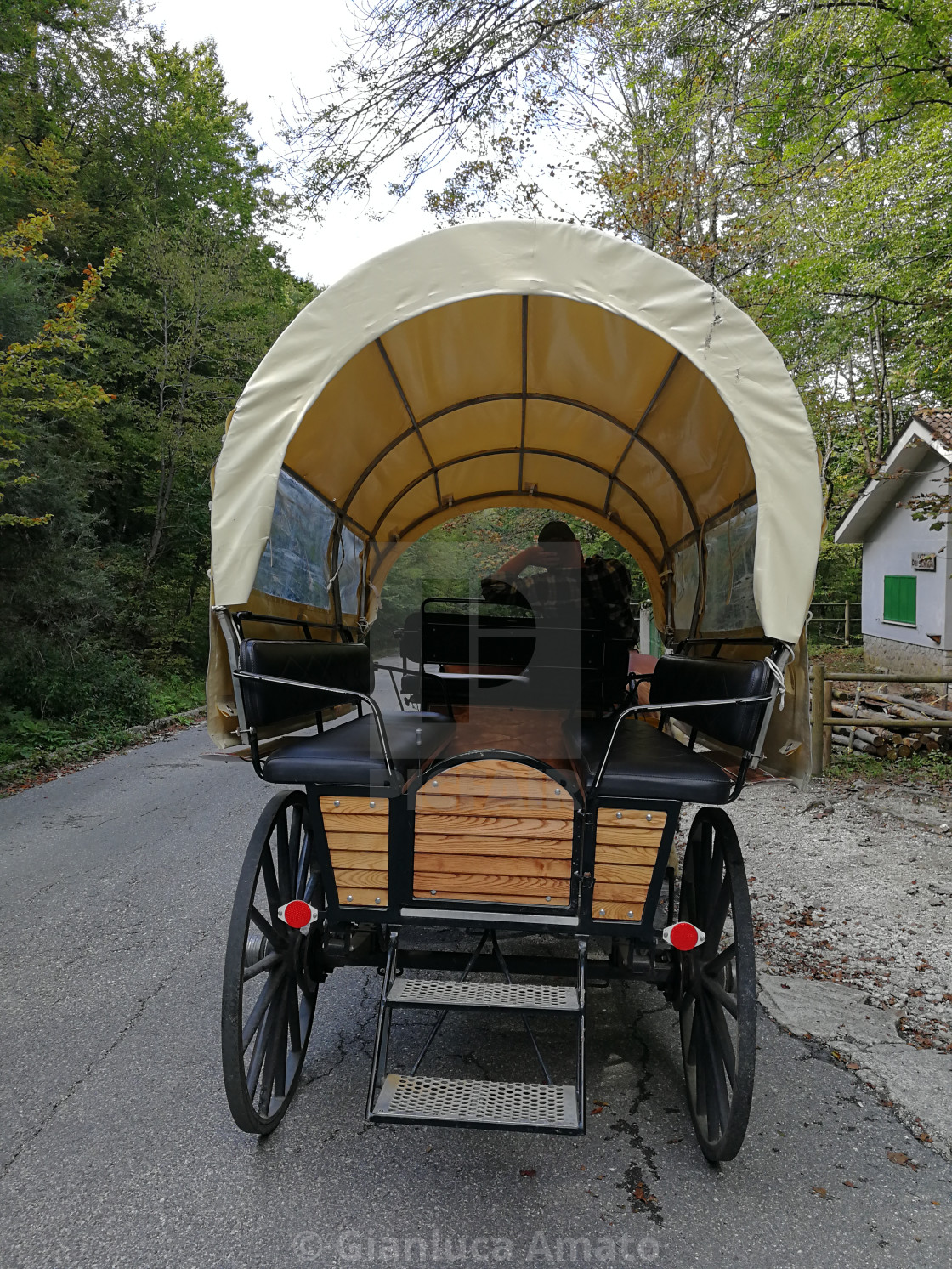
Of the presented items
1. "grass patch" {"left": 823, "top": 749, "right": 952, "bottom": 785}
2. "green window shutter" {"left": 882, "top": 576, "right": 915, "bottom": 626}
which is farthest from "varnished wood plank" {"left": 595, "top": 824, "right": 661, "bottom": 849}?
"green window shutter" {"left": 882, "top": 576, "right": 915, "bottom": 626}

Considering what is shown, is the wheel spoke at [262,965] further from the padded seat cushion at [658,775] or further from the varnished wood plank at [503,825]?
the padded seat cushion at [658,775]

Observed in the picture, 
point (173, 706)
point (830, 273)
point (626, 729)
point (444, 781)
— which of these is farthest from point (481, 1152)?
point (173, 706)

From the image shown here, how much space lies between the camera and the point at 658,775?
2.51 metres

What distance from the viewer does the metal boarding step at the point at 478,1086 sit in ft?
7.22

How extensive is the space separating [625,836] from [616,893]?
7.6 inches

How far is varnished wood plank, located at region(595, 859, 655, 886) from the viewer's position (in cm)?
255

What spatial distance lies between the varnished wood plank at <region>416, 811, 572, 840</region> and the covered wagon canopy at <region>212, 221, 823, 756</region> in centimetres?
90

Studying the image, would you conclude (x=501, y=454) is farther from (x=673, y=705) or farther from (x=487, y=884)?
(x=487, y=884)

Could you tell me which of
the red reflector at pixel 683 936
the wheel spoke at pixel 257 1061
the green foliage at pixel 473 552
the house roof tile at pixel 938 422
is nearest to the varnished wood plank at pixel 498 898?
the red reflector at pixel 683 936

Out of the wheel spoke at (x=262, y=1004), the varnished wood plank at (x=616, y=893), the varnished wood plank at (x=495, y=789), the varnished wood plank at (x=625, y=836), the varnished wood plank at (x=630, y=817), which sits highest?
the varnished wood plank at (x=495, y=789)

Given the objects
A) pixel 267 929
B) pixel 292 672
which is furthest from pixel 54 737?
pixel 267 929

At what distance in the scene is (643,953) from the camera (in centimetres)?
277

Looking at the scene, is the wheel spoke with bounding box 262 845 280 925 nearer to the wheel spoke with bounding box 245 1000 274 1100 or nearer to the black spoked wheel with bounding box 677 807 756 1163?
the wheel spoke with bounding box 245 1000 274 1100

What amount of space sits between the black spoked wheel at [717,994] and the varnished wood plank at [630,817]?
278 mm
